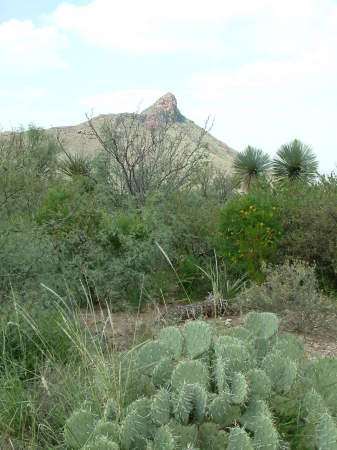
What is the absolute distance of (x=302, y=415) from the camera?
3293mm

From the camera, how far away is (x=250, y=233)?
827 cm

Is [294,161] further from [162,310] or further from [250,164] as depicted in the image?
[162,310]

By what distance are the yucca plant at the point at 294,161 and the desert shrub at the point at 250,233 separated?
43.9ft

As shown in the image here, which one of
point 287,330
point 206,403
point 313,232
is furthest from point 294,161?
point 206,403

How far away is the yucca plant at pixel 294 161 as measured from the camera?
21.8m

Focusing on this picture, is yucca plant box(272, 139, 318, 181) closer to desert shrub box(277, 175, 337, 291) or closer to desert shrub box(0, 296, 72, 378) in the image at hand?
desert shrub box(277, 175, 337, 291)

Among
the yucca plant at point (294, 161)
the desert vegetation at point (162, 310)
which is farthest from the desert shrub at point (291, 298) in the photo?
the yucca plant at point (294, 161)

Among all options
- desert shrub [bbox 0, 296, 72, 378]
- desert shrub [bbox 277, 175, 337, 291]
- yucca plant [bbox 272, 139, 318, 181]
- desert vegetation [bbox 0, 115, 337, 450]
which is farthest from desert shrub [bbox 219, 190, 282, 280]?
yucca plant [bbox 272, 139, 318, 181]

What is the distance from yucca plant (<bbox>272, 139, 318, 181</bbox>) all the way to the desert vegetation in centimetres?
828

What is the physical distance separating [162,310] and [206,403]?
14.5 feet

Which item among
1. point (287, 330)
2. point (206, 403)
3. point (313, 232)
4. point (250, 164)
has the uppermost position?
point (250, 164)

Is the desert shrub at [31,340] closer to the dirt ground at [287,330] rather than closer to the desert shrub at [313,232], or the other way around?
the dirt ground at [287,330]

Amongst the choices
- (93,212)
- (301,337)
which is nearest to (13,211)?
(93,212)

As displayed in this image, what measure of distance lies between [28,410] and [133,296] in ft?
14.0
